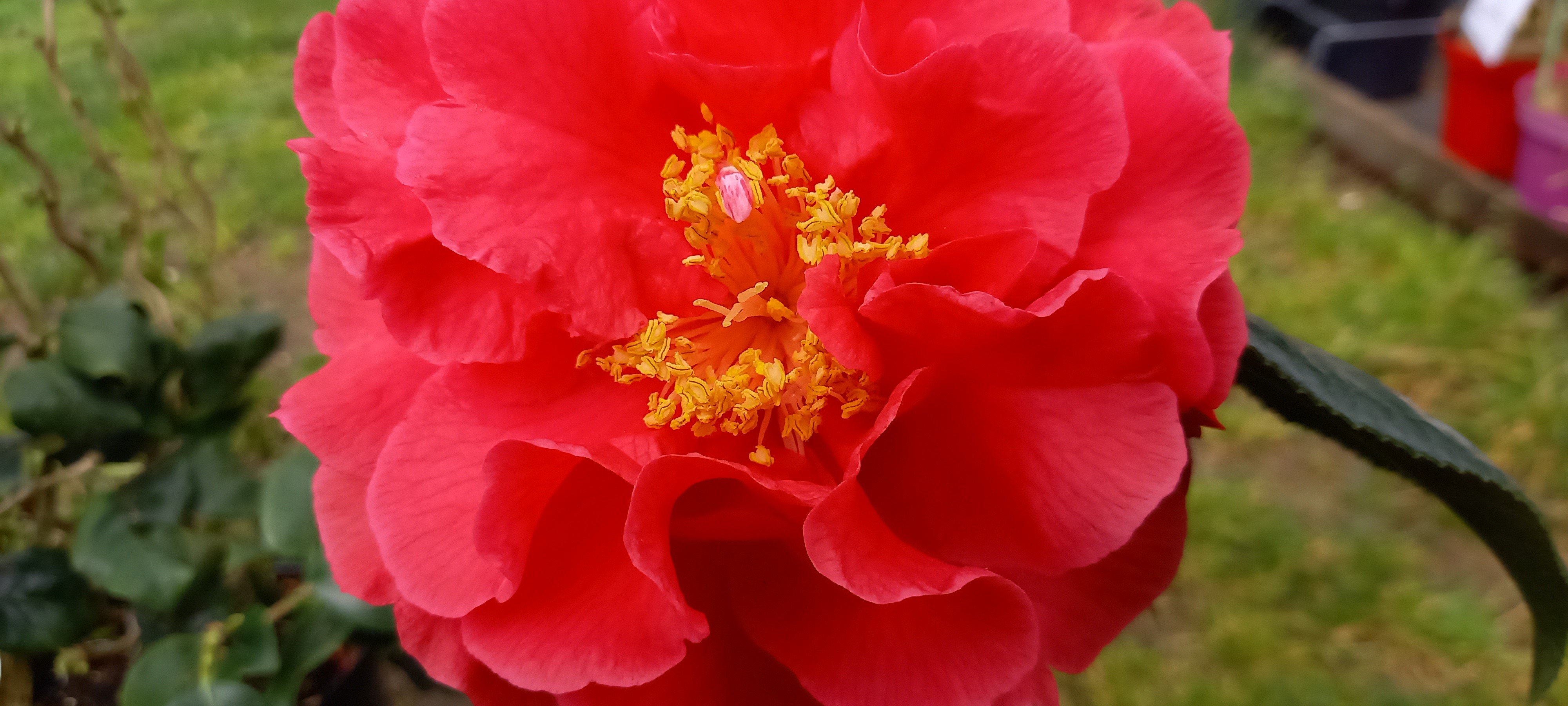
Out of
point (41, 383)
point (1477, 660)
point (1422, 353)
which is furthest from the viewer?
point (1422, 353)

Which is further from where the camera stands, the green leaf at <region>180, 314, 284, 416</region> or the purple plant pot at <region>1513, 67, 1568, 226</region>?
the purple plant pot at <region>1513, 67, 1568, 226</region>

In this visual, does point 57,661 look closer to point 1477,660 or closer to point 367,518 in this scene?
point 367,518

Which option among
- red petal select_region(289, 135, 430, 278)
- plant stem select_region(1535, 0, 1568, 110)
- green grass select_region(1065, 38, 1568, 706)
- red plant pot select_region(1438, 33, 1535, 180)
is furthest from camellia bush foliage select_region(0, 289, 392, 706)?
red plant pot select_region(1438, 33, 1535, 180)

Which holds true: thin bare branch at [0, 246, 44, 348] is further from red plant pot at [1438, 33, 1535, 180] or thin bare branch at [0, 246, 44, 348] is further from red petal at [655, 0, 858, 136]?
red plant pot at [1438, 33, 1535, 180]

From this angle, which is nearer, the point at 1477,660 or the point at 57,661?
the point at 57,661

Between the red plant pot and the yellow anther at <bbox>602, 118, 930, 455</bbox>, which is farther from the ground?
the yellow anther at <bbox>602, 118, 930, 455</bbox>

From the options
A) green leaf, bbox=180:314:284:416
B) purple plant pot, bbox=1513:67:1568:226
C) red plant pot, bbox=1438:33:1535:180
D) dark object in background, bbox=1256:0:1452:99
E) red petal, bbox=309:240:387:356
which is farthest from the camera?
dark object in background, bbox=1256:0:1452:99

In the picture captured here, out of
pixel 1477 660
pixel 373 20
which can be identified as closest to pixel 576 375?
pixel 373 20
